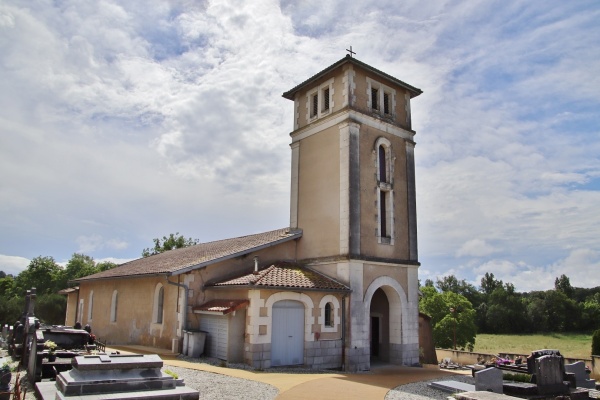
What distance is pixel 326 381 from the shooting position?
484 inches

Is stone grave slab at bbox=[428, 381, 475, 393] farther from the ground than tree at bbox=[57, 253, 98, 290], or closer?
closer

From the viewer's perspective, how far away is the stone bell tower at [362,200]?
58.1 feet

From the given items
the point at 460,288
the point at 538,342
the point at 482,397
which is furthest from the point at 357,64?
the point at 460,288

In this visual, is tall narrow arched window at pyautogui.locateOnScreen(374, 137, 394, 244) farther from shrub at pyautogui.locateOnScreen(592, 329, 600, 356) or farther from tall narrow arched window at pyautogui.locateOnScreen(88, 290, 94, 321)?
tall narrow arched window at pyautogui.locateOnScreen(88, 290, 94, 321)

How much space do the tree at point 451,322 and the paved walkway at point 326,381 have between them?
1099 inches

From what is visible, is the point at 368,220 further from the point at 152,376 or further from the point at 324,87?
the point at 152,376

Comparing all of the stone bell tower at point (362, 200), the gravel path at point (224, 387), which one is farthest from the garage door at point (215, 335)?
the stone bell tower at point (362, 200)

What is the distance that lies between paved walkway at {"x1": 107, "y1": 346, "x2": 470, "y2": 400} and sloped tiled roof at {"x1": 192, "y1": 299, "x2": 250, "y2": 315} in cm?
177

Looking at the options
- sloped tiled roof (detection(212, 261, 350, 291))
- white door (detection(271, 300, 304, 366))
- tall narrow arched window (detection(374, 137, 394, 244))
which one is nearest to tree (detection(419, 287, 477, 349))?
tall narrow arched window (detection(374, 137, 394, 244))

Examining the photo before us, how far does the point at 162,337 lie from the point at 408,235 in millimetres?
10984

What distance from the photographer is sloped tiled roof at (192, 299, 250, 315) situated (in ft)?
49.3

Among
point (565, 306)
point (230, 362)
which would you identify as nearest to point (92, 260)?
point (230, 362)

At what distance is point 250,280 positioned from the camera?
1556 cm

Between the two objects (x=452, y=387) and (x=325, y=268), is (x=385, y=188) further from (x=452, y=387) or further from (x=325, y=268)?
(x=452, y=387)
